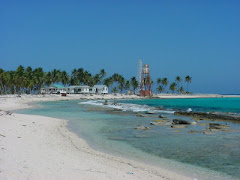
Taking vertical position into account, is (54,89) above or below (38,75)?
below

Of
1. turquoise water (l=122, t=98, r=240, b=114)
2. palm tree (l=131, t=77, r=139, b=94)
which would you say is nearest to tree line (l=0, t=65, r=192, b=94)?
palm tree (l=131, t=77, r=139, b=94)

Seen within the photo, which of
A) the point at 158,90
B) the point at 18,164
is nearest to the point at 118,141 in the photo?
the point at 18,164

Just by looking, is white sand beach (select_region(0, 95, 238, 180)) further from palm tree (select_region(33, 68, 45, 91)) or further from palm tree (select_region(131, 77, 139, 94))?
palm tree (select_region(131, 77, 139, 94))

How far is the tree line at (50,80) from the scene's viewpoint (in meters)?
99.8

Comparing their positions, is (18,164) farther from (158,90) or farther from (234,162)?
(158,90)

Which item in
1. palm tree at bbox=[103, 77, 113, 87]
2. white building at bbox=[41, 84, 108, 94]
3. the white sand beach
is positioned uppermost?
palm tree at bbox=[103, 77, 113, 87]

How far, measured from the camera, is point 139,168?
33.0 feet

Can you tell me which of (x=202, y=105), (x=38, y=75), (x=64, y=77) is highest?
(x=64, y=77)

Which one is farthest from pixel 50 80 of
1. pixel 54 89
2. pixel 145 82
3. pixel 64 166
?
pixel 64 166

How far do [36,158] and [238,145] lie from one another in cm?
1200

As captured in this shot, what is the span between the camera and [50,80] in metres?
130

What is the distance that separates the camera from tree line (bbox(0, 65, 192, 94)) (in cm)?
9982

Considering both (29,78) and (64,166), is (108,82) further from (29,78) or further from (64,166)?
(64,166)

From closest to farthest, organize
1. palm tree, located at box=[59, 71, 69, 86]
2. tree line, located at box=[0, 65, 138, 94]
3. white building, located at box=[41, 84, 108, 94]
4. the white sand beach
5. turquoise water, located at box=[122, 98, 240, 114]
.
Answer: the white sand beach < turquoise water, located at box=[122, 98, 240, 114] < tree line, located at box=[0, 65, 138, 94] < white building, located at box=[41, 84, 108, 94] < palm tree, located at box=[59, 71, 69, 86]
